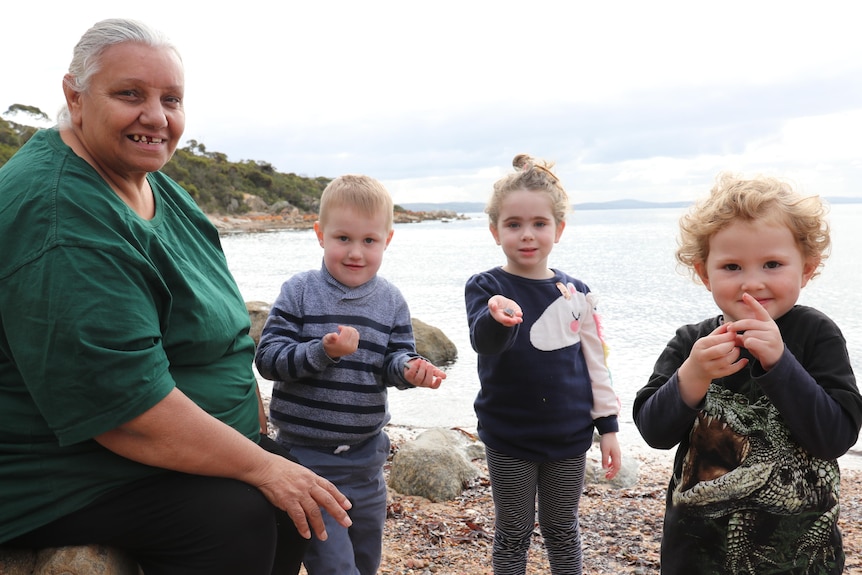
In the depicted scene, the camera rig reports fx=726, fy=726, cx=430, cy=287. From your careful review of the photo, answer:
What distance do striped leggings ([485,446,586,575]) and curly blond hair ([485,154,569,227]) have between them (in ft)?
3.65

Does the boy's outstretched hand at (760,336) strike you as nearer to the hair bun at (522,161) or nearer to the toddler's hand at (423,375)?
the toddler's hand at (423,375)

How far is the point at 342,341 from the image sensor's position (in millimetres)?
2668

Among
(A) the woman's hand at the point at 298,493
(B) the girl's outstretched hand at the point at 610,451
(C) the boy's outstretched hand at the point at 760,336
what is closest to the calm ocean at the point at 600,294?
(C) the boy's outstretched hand at the point at 760,336

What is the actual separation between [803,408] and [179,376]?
187 cm

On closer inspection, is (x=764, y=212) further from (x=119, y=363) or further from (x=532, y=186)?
(x=119, y=363)

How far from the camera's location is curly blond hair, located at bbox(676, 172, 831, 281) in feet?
7.07

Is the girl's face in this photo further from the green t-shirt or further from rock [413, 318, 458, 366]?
rock [413, 318, 458, 366]

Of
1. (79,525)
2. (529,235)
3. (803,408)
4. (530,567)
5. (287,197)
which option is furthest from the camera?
(287,197)

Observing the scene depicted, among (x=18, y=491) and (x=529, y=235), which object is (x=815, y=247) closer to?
(x=529, y=235)

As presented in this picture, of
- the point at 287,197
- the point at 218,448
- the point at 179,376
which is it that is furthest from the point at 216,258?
the point at 287,197

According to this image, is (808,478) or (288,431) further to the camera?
(288,431)

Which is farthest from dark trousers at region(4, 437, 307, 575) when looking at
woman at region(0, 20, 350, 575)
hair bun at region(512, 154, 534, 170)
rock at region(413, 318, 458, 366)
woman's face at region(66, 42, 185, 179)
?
rock at region(413, 318, 458, 366)

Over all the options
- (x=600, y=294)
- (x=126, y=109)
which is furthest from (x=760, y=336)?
(x=600, y=294)

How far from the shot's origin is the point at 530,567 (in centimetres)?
399
